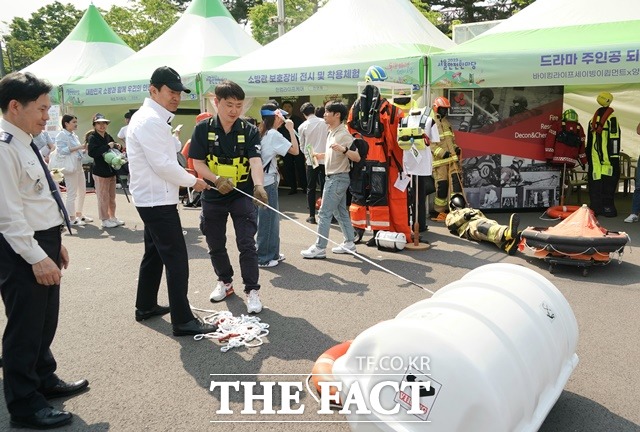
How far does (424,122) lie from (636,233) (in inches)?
152

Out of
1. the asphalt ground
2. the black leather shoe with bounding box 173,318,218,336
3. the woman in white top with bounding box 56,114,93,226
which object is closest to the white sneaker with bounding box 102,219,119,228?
the woman in white top with bounding box 56,114,93,226

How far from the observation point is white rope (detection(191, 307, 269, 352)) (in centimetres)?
409

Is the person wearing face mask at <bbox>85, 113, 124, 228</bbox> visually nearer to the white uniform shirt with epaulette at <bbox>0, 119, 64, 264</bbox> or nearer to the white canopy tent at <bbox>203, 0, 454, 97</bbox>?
the white canopy tent at <bbox>203, 0, 454, 97</bbox>

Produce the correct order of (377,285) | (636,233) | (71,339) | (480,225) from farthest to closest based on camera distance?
1. (636,233)
2. (480,225)
3. (377,285)
4. (71,339)

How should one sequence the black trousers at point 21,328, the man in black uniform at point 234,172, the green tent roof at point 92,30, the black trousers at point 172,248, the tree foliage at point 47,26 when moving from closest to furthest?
the black trousers at point 21,328
the black trousers at point 172,248
the man in black uniform at point 234,172
the green tent roof at point 92,30
the tree foliage at point 47,26

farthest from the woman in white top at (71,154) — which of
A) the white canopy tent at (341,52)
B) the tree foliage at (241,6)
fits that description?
the tree foliage at (241,6)

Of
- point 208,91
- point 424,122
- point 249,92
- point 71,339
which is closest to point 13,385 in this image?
point 71,339

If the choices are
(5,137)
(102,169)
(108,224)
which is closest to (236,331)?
(5,137)

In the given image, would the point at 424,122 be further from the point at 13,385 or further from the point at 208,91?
the point at 208,91

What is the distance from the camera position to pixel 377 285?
545cm

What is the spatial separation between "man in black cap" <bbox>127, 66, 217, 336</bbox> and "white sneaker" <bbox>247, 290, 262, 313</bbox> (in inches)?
25.4

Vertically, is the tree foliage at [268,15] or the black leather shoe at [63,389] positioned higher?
the tree foliage at [268,15]

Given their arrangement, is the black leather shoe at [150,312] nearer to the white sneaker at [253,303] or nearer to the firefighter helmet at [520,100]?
the white sneaker at [253,303]

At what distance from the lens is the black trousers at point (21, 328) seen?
2869 millimetres
